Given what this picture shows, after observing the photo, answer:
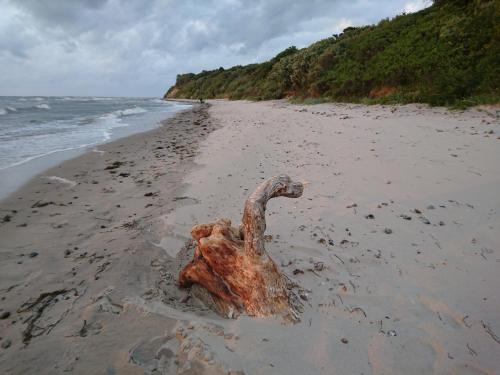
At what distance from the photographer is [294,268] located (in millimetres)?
3193

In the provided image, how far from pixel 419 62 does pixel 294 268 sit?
47.8 feet

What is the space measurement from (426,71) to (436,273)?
42.7ft

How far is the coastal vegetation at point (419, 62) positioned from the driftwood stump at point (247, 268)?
1028 centimetres

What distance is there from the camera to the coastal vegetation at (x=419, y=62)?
1071 cm

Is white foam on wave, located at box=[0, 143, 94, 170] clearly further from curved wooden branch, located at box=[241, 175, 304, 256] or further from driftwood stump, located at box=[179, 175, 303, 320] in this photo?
curved wooden branch, located at box=[241, 175, 304, 256]

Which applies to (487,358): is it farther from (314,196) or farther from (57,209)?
(57,209)

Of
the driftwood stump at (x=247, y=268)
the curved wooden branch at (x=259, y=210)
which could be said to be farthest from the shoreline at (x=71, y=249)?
the curved wooden branch at (x=259, y=210)

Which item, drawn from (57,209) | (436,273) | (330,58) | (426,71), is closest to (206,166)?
(57,209)

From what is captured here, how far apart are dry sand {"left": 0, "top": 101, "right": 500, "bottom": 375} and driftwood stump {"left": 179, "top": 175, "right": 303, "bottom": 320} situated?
6.0 inches

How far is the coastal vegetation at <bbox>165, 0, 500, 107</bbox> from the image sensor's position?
10713mm

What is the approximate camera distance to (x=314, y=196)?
492cm

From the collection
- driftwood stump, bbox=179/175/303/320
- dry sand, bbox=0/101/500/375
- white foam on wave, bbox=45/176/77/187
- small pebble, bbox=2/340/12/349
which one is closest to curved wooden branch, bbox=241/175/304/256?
driftwood stump, bbox=179/175/303/320

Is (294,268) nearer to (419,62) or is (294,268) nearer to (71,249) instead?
(71,249)

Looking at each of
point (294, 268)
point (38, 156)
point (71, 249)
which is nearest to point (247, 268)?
point (294, 268)
